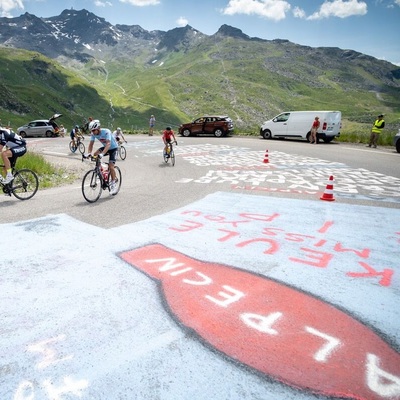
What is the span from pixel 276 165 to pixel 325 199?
255 inches

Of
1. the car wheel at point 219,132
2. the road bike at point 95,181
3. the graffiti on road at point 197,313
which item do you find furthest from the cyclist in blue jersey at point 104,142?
the car wheel at point 219,132

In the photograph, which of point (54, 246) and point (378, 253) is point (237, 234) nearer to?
point (378, 253)

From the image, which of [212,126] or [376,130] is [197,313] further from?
[212,126]

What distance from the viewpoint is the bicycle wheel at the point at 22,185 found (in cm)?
A: 834

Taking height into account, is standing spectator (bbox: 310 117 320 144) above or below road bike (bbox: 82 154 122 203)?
above

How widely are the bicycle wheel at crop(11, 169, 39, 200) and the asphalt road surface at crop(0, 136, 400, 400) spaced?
530 millimetres

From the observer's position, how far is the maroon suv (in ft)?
102

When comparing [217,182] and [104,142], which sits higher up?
[104,142]

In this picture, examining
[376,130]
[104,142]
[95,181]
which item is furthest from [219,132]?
[95,181]

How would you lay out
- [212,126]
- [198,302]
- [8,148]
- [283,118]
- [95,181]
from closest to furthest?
[198,302] → [8,148] → [95,181] → [283,118] → [212,126]

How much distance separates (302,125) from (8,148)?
22407 millimetres

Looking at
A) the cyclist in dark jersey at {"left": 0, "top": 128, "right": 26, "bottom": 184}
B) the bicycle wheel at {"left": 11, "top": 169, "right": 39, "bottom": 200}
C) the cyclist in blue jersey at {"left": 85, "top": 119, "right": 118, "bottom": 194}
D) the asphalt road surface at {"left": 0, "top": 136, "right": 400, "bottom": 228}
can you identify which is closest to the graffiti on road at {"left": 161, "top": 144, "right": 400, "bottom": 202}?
the asphalt road surface at {"left": 0, "top": 136, "right": 400, "bottom": 228}

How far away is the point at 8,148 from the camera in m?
8.10

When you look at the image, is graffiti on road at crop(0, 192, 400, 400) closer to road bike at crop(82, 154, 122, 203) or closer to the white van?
road bike at crop(82, 154, 122, 203)
